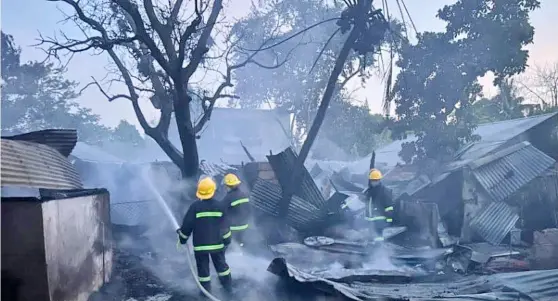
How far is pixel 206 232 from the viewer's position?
241 inches

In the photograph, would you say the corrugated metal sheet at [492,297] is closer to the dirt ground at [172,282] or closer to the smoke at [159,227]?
the dirt ground at [172,282]

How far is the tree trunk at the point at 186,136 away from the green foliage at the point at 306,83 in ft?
45.8

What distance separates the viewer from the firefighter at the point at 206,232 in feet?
20.1

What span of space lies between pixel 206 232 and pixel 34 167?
2572 mm

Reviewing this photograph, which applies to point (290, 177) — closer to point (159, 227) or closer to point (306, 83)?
point (159, 227)

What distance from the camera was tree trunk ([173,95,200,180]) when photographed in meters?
10.2

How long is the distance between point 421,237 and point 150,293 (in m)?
6.08

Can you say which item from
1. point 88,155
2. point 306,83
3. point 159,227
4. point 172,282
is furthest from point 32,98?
point 172,282

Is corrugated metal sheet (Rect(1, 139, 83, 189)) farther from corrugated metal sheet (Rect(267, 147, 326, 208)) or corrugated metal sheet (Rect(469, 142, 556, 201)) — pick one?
corrugated metal sheet (Rect(469, 142, 556, 201))

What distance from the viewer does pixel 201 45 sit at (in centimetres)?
1017

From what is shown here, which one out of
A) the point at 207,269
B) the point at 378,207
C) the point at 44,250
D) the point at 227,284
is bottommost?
the point at 227,284

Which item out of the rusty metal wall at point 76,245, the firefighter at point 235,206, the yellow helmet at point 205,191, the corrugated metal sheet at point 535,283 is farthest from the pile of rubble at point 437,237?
the rusty metal wall at point 76,245

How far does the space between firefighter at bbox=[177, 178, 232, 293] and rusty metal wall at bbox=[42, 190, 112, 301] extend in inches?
47.3

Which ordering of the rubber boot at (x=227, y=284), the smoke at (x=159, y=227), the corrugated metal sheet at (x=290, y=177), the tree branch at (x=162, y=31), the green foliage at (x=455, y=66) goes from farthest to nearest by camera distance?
1. the green foliage at (x=455, y=66)
2. the corrugated metal sheet at (x=290, y=177)
3. the tree branch at (x=162, y=31)
4. the smoke at (x=159, y=227)
5. the rubber boot at (x=227, y=284)
